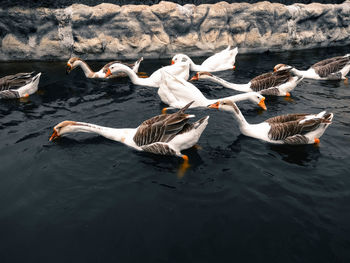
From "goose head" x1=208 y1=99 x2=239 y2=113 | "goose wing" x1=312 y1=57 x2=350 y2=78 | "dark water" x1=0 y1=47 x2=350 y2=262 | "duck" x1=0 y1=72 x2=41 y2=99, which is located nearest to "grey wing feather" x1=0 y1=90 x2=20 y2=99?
"duck" x1=0 y1=72 x2=41 y2=99

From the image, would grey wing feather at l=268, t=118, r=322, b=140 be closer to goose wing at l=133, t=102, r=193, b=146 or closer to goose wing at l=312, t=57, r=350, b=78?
goose wing at l=133, t=102, r=193, b=146

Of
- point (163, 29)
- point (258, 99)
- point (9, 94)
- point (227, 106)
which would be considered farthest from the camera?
point (163, 29)

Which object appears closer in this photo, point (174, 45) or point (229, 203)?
point (229, 203)

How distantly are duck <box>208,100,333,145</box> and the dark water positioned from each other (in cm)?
25

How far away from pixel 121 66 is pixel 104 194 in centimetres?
750

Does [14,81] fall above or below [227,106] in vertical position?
below

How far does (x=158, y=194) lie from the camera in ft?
17.5

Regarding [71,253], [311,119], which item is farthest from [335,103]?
[71,253]

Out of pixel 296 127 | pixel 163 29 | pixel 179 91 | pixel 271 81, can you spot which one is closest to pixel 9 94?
pixel 179 91

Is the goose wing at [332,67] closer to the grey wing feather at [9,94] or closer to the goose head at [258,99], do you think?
the goose head at [258,99]

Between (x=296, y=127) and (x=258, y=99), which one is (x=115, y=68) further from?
(x=296, y=127)

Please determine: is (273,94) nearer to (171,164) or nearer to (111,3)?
(171,164)

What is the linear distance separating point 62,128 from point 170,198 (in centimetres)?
365

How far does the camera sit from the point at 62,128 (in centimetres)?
702
